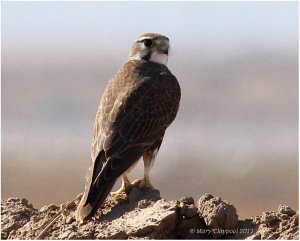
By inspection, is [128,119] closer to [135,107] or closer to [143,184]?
[135,107]

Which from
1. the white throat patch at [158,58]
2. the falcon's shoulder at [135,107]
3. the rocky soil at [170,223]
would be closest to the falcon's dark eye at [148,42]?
the white throat patch at [158,58]

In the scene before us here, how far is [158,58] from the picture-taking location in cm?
1340

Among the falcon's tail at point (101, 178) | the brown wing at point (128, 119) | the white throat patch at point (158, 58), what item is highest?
the white throat patch at point (158, 58)

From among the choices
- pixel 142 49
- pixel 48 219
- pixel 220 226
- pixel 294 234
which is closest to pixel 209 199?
pixel 220 226

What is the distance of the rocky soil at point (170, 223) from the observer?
10.6m

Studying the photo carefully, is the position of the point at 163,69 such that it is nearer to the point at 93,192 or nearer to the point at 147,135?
the point at 147,135

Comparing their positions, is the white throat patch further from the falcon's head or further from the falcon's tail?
the falcon's tail

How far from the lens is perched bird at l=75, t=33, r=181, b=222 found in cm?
1158

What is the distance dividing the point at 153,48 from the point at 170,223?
339 centimetres

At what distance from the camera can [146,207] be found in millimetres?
11180

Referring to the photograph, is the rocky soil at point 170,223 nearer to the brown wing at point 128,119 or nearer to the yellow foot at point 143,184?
the brown wing at point 128,119

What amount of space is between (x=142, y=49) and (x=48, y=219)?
3.11 metres

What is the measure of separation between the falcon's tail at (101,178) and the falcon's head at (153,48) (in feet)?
5.98

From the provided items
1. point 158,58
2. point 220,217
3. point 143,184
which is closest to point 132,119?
point 143,184
